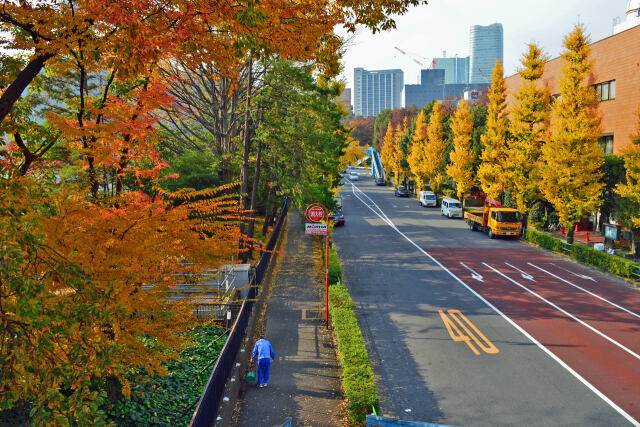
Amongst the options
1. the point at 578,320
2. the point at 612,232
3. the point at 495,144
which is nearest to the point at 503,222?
the point at 612,232

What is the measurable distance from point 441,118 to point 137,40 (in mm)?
52242

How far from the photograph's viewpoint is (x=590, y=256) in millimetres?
24406

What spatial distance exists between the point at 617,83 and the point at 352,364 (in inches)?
1242

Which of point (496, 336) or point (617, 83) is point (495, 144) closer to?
point (617, 83)

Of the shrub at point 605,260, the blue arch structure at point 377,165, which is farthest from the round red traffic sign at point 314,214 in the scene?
the blue arch structure at point 377,165

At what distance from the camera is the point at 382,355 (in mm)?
13594

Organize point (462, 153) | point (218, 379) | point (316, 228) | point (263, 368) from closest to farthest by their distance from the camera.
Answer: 1. point (218, 379)
2. point (263, 368)
3. point (316, 228)
4. point (462, 153)

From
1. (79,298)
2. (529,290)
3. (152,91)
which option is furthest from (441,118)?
(79,298)

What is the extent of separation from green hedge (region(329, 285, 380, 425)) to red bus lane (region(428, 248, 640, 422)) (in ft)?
19.6

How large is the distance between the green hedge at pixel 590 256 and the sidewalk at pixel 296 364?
14.7m

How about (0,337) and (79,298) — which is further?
(79,298)

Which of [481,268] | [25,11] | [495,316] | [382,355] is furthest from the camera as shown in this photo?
[481,268]

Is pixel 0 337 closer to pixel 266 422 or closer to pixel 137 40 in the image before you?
pixel 137 40

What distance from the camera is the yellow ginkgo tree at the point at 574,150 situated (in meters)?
26.7
